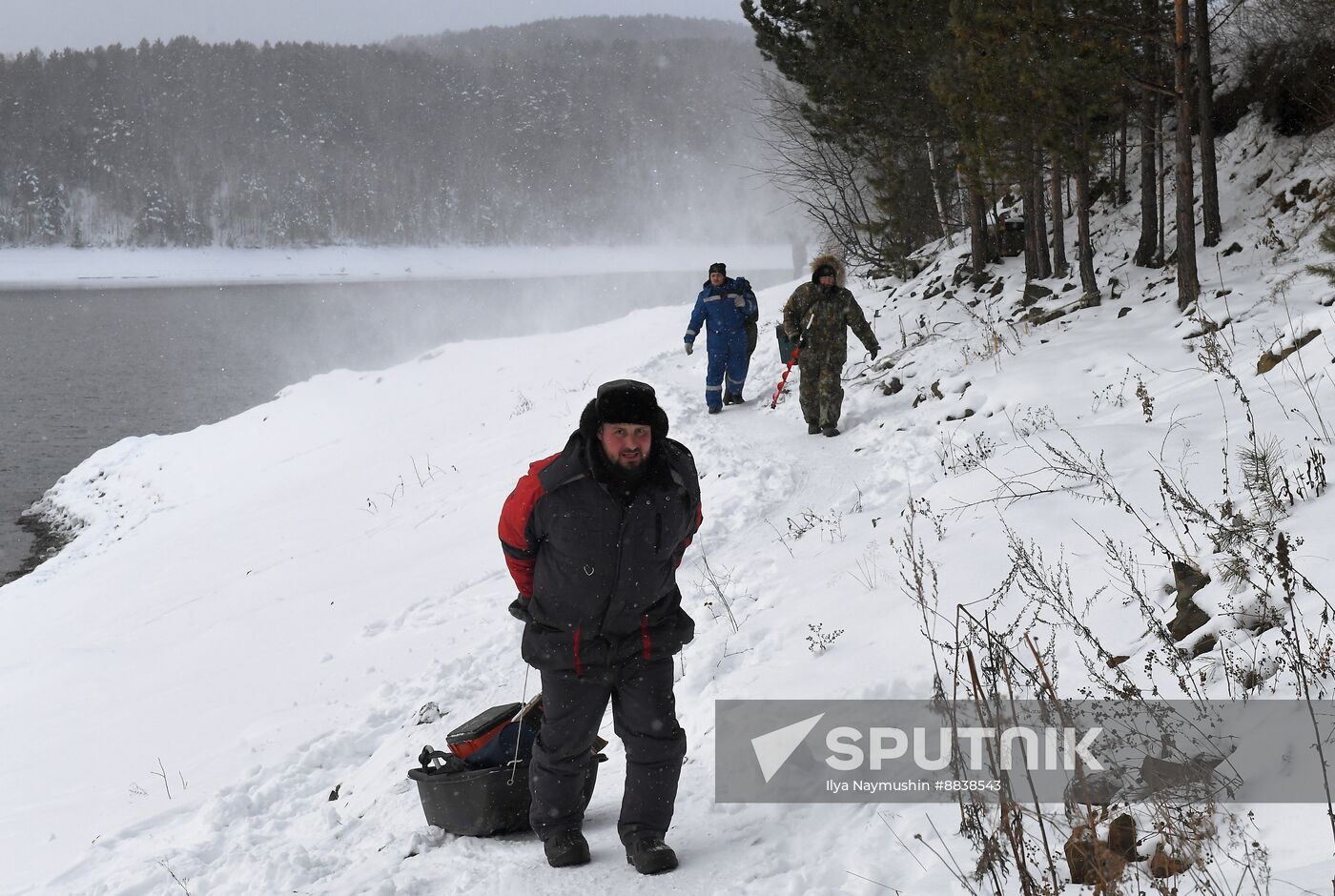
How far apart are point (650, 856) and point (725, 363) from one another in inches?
339

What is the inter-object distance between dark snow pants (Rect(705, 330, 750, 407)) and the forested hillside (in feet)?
271

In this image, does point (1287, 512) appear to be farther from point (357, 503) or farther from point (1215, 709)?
point (357, 503)

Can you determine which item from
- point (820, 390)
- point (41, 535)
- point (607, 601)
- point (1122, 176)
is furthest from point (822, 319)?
Result: point (41, 535)

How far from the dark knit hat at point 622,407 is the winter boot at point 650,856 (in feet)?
4.95

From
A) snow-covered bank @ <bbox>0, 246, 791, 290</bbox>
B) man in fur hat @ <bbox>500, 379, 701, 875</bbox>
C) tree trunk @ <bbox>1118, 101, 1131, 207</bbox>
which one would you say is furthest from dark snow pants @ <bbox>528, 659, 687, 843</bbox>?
snow-covered bank @ <bbox>0, 246, 791, 290</bbox>

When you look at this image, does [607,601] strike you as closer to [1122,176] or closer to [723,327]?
[723,327]

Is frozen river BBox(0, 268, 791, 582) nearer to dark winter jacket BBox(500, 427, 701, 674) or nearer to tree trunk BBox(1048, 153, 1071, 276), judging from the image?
tree trunk BBox(1048, 153, 1071, 276)

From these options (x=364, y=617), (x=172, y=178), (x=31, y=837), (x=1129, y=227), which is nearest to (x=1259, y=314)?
(x=1129, y=227)

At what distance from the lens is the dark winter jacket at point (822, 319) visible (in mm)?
9789

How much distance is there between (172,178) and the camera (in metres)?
115

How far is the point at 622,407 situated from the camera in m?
3.25

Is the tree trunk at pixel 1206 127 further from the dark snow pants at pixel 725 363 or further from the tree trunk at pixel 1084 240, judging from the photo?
the dark snow pants at pixel 725 363

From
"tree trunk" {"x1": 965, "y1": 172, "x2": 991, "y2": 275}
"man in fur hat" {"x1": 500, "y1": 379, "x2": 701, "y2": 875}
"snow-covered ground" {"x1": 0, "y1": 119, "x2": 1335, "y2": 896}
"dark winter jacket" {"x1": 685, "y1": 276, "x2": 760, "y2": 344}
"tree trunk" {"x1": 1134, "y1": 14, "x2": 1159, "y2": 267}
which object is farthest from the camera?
"tree trunk" {"x1": 965, "y1": 172, "x2": 991, "y2": 275}

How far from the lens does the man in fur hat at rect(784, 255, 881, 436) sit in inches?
386
